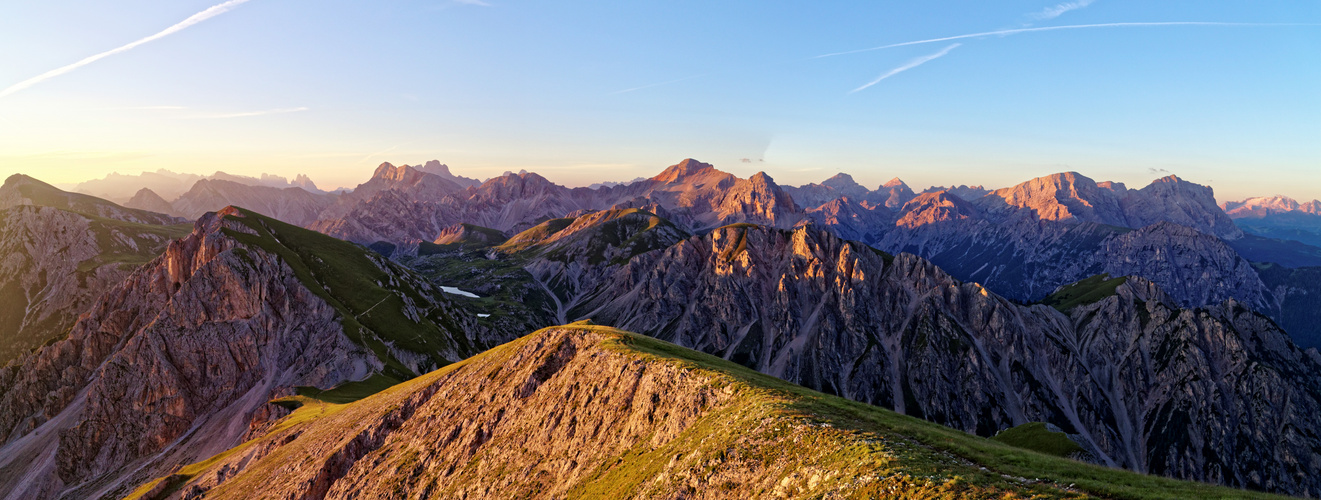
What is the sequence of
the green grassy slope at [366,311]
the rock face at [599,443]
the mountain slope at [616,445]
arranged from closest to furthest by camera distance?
the mountain slope at [616,445] → the rock face at [599,443] → the green grassy slope at [366,311]

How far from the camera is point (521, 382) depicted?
76.2 meters

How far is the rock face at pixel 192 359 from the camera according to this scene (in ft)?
458

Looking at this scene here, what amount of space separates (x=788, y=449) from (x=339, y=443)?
7561 centimetres

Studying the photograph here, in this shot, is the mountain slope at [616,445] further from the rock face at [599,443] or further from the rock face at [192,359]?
the rock face at [192,359]

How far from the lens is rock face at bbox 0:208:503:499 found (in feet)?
458

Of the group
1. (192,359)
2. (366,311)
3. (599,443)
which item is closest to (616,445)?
(599,443)

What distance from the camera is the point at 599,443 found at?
200 ft

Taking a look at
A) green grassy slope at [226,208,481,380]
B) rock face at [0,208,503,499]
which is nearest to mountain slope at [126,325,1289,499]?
rock face at [0,208,503,499]

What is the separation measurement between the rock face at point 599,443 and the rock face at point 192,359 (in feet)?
169

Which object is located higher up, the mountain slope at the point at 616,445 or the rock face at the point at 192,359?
the mountain slope at the point at 616,445

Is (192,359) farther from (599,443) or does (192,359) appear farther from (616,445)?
(616,445)

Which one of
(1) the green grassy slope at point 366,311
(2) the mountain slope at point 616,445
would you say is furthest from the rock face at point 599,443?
(1) the green grassy slope at point 366,311

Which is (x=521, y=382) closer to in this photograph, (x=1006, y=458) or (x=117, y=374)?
(x=1006, y=458)

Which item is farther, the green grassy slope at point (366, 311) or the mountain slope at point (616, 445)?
the green grassy slope at point (366, 311)
